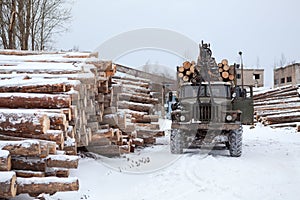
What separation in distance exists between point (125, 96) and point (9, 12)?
12008mm

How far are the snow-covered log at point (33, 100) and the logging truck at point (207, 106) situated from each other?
472 centimetres

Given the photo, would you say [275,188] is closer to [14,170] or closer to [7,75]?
[14,170]

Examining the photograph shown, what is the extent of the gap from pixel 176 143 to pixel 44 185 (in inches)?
217

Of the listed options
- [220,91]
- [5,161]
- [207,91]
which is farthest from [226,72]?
[5,161]

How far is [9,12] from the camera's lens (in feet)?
67.0

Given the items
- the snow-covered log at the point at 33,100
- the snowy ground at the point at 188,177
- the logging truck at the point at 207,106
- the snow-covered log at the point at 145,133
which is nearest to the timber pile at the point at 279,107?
the logging truck at the point at 207,106

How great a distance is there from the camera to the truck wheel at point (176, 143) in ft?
34.1

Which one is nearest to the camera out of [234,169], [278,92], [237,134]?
[234,169]

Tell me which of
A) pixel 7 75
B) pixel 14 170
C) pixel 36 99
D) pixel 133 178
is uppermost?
pixel 7 75

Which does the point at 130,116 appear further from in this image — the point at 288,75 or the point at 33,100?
the point at 288,75

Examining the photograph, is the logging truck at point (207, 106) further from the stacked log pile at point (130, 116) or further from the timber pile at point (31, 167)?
the timber pile at point (31, 167)

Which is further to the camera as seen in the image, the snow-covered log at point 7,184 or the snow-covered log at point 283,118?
the snow-covered log at point 283,118

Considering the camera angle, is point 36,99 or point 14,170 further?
point 36,99

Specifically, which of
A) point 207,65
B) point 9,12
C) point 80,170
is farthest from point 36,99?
point 9,12
